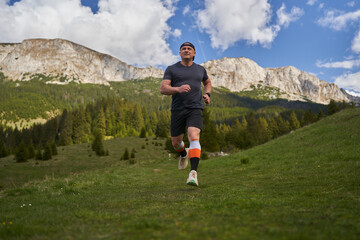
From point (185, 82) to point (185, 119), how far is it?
107cm

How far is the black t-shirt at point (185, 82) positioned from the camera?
621 cm

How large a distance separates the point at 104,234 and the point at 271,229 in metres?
1.67

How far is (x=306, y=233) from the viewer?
1.98m

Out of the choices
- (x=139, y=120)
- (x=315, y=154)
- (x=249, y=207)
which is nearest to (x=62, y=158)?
(x=315, y=154)

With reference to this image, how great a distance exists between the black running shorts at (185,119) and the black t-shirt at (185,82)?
128 millimetres

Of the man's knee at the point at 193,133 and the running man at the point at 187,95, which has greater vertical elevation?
the running man at the point at 187,95

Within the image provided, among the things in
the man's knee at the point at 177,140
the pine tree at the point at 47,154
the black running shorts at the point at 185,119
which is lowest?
the pine tree at the point at 47,154

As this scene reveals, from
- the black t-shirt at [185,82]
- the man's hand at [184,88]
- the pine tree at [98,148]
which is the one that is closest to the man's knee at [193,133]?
the black t-shirt at [185,82]

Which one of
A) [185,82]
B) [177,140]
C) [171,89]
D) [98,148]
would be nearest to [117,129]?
[98,148]

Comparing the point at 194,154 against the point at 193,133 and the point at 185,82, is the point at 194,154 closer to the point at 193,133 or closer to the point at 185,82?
the point at 193,133

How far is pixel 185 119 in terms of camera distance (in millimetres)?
6434

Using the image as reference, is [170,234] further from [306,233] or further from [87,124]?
[87,124]

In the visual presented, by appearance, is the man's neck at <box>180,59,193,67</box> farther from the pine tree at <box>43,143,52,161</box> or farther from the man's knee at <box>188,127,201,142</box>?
the pine tree at <box>43,143,52,161</box>

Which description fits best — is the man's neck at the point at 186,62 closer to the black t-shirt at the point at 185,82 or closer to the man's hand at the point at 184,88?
the black t-shirt at the point at 185,82
